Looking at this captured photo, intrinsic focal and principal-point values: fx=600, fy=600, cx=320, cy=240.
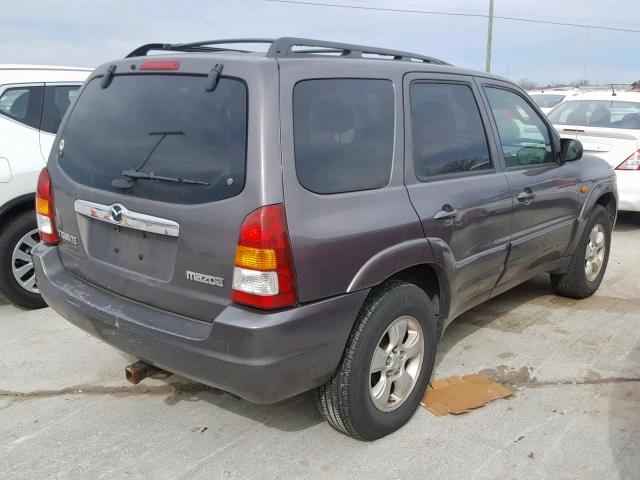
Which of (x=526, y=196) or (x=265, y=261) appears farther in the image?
(x=526, y=196)

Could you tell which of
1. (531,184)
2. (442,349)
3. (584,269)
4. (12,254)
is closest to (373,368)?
(442,349)

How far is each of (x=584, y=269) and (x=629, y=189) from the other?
2.96 metres

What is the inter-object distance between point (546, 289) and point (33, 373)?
13.5 ft

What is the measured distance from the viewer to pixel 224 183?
241 cm

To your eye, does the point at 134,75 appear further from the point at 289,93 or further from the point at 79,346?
the point at 79,346

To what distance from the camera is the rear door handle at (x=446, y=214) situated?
304 cm

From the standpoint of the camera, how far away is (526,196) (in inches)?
150

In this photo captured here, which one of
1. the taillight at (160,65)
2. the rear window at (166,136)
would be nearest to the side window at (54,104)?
the rear window at (166,136)

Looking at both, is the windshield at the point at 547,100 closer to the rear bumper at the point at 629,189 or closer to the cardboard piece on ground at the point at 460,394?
the rear bumper at the point at 629,189

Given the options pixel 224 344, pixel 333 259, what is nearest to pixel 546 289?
pixel 333 259

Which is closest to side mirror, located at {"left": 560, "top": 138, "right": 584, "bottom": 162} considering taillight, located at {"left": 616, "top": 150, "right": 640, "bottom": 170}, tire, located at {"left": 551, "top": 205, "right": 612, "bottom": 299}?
tire, located at {"left": 551, "top": 205, "right": 612, "bottom": 299}

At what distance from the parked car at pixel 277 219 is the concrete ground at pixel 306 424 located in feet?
0.83

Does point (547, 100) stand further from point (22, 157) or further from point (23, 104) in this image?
point (22, 157)

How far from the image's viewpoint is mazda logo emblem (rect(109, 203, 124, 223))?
268cm
